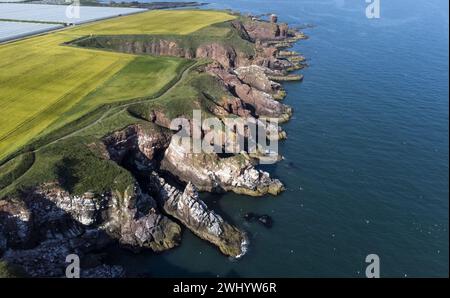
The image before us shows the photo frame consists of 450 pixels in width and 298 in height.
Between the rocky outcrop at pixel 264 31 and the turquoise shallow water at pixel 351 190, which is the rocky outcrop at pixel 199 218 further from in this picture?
the rocky outcrop at pixel 264 31

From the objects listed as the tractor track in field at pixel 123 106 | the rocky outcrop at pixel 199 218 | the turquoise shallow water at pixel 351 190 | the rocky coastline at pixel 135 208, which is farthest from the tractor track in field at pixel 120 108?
the turquoise shallow water at pixel 351 190

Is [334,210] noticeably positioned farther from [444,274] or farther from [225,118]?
[225,118]

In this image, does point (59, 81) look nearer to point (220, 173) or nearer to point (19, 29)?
point (220, 173)

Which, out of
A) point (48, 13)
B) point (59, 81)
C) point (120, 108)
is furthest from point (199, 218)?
point (48, 13)

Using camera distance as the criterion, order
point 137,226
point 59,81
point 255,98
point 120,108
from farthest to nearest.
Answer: point 255,98 → point 59,81 → point 120,108 → point 137,226
